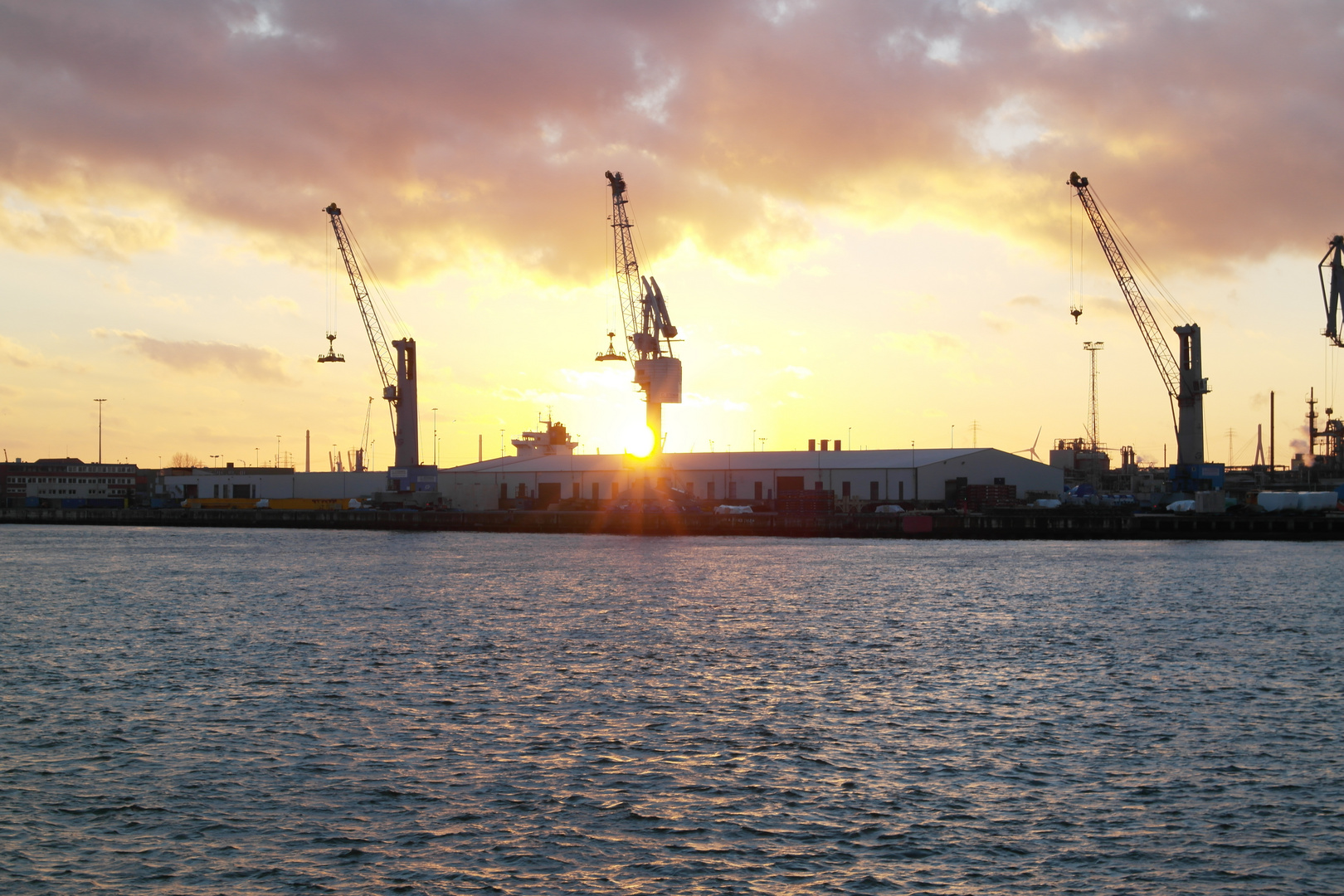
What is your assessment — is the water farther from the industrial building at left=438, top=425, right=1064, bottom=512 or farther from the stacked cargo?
the industrial building at left=438, top=425, right=1064, bottom=512

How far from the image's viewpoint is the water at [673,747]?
52.2 ft

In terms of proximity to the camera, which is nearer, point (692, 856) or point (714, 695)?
point (692, 856)

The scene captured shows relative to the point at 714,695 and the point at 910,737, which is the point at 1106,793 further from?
the point at 714,695

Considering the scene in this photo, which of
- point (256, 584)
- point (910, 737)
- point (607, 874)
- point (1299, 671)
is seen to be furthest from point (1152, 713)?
point (256, 584)

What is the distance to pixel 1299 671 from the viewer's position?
104 ft

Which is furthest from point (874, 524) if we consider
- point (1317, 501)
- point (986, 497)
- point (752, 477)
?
point (1317, 501)

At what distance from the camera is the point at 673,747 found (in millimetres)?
22734

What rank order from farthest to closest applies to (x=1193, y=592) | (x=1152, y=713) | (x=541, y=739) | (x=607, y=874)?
(x=1193, y=592), (x=1152, y=713), (x=541, y=739), (x=607, y=874)

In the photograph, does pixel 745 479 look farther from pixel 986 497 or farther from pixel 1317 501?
pixel 1317 501

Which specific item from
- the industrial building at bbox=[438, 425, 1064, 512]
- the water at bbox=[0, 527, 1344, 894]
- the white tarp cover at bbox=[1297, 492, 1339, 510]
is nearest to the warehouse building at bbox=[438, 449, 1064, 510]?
the industrial building at bbox=[438, 425, 1064, 512]

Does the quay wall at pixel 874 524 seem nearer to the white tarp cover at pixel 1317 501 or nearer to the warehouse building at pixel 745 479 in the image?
the warehouse building at pixel 745 479

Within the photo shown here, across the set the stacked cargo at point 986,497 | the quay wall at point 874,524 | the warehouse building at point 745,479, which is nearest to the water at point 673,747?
the quay wall at point 874,524

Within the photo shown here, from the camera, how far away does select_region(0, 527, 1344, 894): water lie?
15.9 meters

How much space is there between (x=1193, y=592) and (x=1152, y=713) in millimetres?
31548
